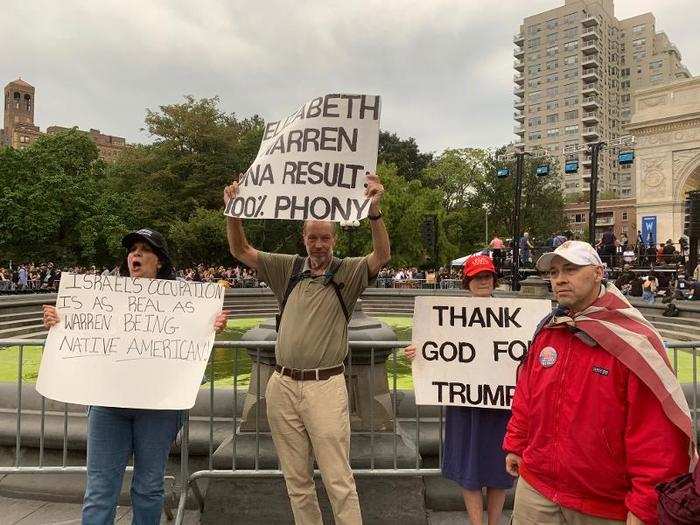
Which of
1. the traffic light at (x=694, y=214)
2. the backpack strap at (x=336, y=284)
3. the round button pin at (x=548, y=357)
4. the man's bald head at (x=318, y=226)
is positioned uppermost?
the traffic light at (x=694, y=214)

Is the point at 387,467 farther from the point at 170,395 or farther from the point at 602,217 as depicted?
the point at 602,217

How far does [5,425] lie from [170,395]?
236 cm

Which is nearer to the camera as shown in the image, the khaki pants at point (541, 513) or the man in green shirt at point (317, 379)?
the khaki pants at point (541, 513)

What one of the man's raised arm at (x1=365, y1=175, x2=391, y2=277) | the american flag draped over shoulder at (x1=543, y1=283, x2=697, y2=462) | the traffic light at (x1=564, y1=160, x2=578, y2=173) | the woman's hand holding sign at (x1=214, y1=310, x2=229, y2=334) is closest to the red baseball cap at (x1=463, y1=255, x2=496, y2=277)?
the man's raised arm at (x1=365, y1=175, x2=391, y2=277)

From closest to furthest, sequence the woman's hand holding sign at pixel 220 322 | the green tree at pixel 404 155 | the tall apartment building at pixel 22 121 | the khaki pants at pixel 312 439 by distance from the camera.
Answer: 1. the khaki pants at pixel 312 439
2. the woman's hand holding sign at pixel 220 322
3. the green tree at pixel 404 155
4. the tall apartment building at pixel 22 121

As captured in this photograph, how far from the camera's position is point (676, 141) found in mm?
39281

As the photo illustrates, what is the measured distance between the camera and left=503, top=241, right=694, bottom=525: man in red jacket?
205cm

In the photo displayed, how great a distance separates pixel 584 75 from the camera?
104 metres

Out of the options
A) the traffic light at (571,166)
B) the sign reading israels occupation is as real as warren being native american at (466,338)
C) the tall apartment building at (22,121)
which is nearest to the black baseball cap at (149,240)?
the sign reading israels occupation is as real as warren being native american at (466,338)

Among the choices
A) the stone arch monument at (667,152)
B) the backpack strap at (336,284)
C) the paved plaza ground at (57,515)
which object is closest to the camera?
A: the backpack strap at (336,284)

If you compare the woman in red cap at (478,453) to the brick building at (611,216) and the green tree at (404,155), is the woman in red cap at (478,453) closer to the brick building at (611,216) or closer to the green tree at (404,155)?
the green tree at (404,155)

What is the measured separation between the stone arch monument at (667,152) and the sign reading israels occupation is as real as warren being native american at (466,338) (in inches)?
1586

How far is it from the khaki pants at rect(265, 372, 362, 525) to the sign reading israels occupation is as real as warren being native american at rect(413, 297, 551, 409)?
0.77 meters

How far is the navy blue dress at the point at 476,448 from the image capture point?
326cm
